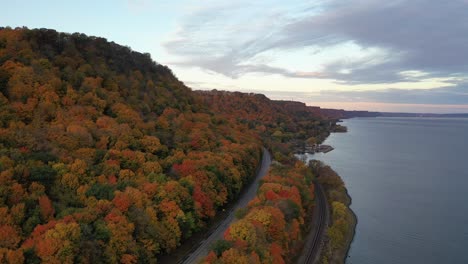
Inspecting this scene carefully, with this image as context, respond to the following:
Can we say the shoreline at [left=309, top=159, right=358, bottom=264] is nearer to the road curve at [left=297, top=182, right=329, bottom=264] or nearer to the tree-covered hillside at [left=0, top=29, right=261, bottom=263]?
the road curve at [left=297, top=182, right=329, bottom=264]

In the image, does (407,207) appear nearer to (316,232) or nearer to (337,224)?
(337,224)

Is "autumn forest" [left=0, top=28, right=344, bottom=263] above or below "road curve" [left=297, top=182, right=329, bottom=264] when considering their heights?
above

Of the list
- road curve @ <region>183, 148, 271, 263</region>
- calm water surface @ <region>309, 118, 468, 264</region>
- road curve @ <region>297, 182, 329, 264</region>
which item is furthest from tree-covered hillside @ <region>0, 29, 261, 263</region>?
calm water surface @ <region>309, 118, 468, 264</region>

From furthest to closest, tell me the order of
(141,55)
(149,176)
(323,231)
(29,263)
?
(141,55) → (323,231) → (149,176) → (29,263)

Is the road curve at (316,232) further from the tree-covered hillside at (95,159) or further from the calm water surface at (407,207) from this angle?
the tree-covered hillside at (95,159)

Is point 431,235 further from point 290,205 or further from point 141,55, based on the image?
point 141,55

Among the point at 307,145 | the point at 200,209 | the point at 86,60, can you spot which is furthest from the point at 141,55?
the point at 307,145

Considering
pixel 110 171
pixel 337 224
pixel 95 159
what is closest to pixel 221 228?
pixel 110 171

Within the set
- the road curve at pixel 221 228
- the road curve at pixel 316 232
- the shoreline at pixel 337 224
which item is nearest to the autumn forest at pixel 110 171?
the road curve at pixel 316 232
